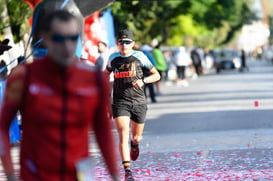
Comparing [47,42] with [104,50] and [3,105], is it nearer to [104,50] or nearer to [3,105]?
[3,105]

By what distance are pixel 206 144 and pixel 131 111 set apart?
402 cm

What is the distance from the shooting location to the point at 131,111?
10.5 metres

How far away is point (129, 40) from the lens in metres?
10.4

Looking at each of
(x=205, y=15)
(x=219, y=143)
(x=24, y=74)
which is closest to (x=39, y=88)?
(x=24, y=74)

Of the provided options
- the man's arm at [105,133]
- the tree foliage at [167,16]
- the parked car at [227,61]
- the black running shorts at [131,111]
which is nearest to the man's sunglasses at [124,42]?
the black running shorts at [131,111]

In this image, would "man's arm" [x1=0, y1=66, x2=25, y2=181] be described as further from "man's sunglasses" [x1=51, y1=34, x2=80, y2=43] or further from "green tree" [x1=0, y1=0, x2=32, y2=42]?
"green tree" [x1=0, y1=0, x2=32, y2=42]

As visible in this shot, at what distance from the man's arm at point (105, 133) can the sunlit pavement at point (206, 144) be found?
5.42m

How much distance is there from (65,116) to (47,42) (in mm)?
409

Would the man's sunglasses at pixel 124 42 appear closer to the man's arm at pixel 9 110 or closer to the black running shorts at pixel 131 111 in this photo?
the black running shorts at pixel 131 111

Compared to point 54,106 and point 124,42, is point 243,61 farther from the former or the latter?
point 54,106

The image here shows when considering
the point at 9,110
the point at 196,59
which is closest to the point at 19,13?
the point at 9,110

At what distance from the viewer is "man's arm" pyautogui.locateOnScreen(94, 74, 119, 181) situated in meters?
4.88

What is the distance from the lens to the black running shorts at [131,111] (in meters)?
10.4

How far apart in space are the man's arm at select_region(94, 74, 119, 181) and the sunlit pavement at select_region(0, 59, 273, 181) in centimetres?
542
